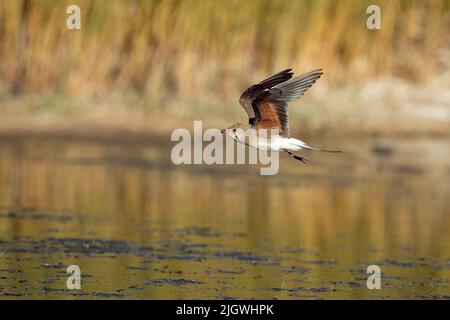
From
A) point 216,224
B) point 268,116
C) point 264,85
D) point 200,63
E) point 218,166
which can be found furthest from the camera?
point 200,63

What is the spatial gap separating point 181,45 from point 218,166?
302cm

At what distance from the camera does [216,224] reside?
12.0 metres

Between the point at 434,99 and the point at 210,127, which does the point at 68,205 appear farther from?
the point at 434,99

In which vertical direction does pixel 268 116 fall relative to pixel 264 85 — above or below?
below

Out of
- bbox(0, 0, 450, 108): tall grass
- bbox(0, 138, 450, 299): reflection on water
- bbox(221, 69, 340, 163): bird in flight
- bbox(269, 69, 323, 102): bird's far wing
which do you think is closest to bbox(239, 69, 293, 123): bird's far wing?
bbox(221, 69, 340, 163): bird in flight

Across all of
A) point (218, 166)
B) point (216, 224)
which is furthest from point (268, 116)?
point (218, 166)

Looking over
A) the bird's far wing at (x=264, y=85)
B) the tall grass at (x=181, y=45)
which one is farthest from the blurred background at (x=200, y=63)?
the bird's far wing at (x=264, y=85)

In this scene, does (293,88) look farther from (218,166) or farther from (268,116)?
(218,166)

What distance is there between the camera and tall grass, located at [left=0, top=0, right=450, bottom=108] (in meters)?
18.7

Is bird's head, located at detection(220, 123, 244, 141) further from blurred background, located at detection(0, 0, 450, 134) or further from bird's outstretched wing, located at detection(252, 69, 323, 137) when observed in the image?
blurred background, located at detection(0, 0, 450, 134)

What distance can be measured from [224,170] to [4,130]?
3680mm

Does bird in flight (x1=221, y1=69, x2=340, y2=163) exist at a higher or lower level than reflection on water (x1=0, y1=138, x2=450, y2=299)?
higher

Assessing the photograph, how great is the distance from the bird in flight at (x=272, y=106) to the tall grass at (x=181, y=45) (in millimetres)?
9593
